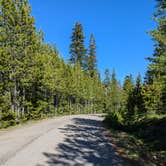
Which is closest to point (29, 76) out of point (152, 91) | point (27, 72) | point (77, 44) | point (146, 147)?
point (27, 72)

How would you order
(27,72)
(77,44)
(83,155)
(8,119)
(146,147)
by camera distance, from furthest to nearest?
(77,44) < (27,72) < (8,119) < (146,147) < (83,155)

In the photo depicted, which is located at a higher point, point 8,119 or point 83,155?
point 8,119

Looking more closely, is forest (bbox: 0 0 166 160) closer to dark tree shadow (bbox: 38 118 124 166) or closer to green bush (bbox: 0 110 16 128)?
green bush (bbox: 0 110 16 128)

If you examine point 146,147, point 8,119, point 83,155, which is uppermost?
point 8,119

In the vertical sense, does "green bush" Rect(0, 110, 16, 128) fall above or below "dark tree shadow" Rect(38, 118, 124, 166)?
above

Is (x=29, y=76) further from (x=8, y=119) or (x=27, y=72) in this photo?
(x=8, y=119)

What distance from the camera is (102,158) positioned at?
1077 cm

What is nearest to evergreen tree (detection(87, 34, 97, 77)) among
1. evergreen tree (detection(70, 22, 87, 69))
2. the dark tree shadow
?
evergreen tree (detection(70, 22, 87, 69))

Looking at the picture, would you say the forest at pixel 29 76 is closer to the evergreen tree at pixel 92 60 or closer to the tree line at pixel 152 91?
the tree line at pixel 152 91

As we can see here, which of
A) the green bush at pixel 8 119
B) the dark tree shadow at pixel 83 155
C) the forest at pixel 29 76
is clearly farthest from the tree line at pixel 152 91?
the green bush at pixel 8 119

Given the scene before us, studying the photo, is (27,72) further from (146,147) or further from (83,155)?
(83,155)

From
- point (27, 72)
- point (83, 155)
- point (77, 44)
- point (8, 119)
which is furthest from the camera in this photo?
point (77, 44)

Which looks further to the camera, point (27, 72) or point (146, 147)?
point (27, 72)

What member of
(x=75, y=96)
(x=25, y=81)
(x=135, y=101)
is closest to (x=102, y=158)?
(x=25, y=81)
